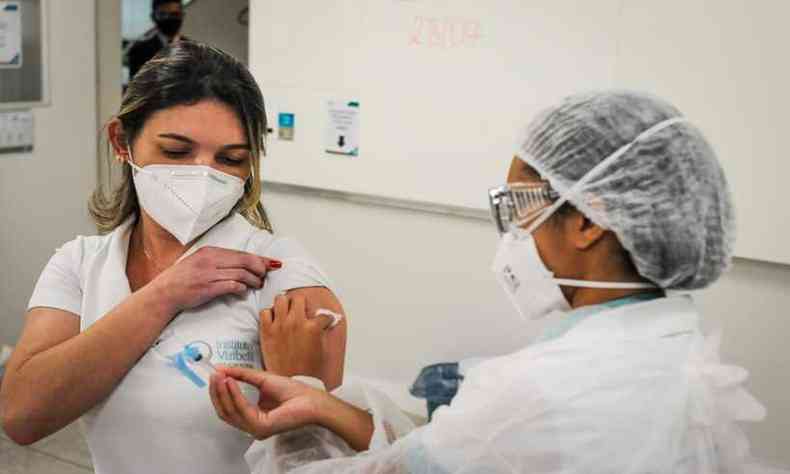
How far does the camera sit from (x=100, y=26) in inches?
153

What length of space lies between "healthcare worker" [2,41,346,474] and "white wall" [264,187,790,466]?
1.88m

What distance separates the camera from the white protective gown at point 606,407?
3.25ft

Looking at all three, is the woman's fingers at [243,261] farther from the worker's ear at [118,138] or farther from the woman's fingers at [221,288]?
the worker's ear at [118,138]

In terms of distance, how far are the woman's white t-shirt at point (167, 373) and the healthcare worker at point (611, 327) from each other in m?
0.25

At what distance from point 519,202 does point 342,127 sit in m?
2.35

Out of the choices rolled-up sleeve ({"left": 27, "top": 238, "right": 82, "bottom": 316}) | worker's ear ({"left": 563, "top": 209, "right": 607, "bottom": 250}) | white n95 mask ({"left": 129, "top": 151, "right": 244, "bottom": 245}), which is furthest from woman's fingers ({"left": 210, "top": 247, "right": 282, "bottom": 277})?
worker's ear ({"left": 563, "top": 209, "right": 607, "bottom": 250})

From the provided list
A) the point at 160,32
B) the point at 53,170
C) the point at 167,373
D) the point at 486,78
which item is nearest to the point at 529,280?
the point at 167,373

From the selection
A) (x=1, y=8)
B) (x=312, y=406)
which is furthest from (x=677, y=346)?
(x=1, y=8)

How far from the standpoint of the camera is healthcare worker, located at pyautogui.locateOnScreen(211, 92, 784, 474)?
0.99 m

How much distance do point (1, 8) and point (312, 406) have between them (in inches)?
116

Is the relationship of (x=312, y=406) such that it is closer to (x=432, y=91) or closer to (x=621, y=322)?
(x=621, y=322)

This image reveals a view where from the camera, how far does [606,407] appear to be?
988mm

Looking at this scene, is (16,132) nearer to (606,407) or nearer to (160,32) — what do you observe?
(160,32)

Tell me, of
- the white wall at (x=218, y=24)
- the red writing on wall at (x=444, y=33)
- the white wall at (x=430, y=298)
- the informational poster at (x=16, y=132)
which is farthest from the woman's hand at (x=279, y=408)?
the white wall at (x=218, y=24)
